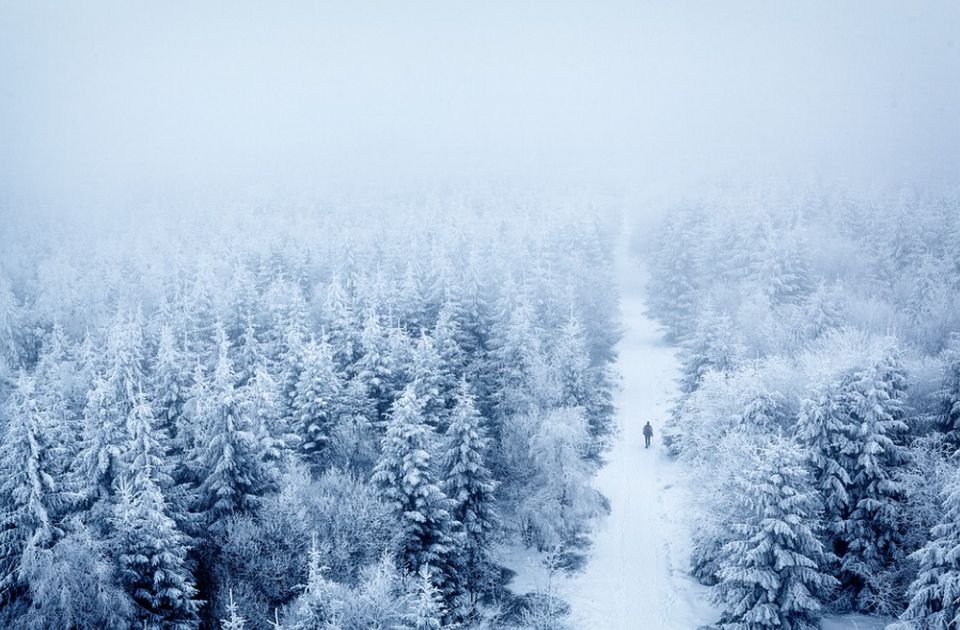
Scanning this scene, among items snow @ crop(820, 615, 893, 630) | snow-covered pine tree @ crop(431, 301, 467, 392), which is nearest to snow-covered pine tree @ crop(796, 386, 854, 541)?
snow @ crop(820, 615, 893, 630)

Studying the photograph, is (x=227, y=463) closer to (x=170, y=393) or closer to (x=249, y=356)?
(x=170, y=393)

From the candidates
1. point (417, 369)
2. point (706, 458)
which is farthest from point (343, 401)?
point (706, 458)

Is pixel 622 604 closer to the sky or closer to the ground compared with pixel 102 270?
closer to the ground

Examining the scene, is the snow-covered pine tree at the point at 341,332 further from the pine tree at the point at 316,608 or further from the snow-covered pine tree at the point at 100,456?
the pine tree at the point at 316,608

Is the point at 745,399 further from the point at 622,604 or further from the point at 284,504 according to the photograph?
the point at 284,504

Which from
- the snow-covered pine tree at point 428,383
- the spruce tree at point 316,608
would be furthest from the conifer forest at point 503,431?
the snow-covered pine tree at point 428,383

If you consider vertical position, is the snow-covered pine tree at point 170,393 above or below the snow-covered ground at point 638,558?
above
